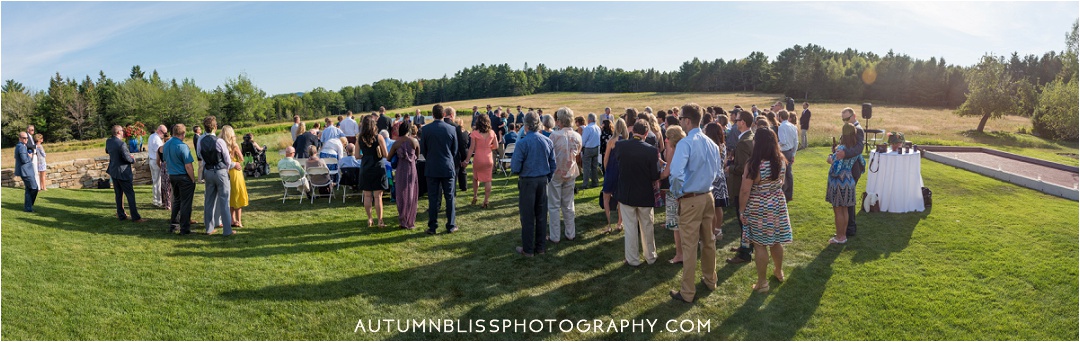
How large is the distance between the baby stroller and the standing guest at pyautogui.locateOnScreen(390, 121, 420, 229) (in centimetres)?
771

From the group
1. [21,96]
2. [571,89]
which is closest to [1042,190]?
[21,96]

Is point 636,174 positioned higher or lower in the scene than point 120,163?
lower

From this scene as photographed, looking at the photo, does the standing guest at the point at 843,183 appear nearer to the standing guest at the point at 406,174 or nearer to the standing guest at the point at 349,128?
the standing guest at the point at 406,174

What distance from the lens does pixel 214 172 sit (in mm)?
7789

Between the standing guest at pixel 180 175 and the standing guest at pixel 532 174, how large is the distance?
14.5 feet

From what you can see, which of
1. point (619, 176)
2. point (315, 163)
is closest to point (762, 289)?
point (619, 176)

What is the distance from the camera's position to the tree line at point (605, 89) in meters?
58.0

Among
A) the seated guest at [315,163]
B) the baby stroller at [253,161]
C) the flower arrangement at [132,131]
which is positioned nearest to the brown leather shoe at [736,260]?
the seated guest at [315,163]

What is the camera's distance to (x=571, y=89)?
11312cm

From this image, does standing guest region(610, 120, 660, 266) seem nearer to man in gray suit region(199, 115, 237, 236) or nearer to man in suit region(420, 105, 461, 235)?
man in suit region(420, 105, 461, 235)

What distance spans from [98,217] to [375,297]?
22.5 ft

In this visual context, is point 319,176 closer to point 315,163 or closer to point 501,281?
point 315,163

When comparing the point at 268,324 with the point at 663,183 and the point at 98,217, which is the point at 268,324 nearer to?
the point at 663,183

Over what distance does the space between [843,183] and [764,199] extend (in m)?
Result: 2.56
